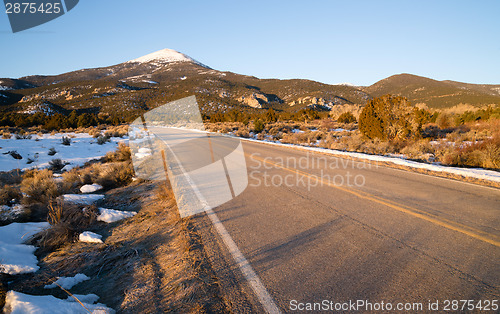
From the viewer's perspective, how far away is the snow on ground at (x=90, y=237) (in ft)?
14.1

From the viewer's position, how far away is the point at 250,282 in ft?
8.73

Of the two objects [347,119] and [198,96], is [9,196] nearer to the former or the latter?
[347,119]

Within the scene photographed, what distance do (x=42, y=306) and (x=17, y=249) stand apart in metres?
2.64

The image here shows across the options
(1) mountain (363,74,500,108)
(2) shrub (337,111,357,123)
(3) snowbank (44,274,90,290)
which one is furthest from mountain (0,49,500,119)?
(3) snowbank (44,274,90,290)

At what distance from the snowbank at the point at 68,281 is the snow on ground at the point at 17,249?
0.77m

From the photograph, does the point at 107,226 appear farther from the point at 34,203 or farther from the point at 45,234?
the point at 34,203

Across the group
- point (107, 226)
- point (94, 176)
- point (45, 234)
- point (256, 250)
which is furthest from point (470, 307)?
point (94, 176)

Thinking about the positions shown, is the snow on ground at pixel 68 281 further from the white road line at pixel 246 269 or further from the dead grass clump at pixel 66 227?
the white road line at pixel 246 269

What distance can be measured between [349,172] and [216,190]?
16.1ft

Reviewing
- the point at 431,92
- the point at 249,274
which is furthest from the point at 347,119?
the point at 431,92

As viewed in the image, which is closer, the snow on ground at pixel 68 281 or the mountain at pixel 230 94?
the snow on ground at pixel 68 281

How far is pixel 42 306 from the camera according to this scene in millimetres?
2225

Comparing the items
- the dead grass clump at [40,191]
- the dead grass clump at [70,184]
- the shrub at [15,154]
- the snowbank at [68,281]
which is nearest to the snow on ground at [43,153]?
the shrub at [15,154]

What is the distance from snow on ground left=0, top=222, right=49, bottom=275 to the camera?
3.38 metres
